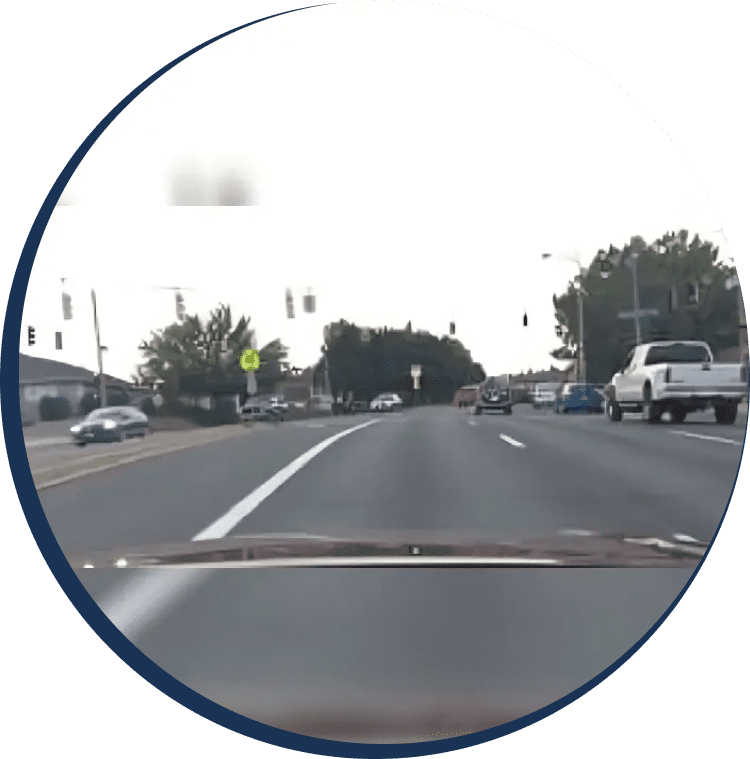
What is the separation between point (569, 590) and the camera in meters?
5.58

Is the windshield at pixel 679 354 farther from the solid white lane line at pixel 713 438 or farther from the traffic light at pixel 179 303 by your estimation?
the traffic light at pixel 179 303

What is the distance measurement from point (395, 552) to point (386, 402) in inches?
55.6

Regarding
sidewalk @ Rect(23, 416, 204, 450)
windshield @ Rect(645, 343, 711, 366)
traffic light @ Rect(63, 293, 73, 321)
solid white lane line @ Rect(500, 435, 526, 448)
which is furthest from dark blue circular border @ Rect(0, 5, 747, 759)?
solid white lane line @ Rect(500, 435, 526, 448)

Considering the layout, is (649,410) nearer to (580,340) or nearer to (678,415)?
(678,415)

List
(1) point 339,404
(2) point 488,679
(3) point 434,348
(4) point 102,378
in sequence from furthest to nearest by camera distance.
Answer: (1) point 339,404 → (3) point 434,348 → (4) point 102,378 → (2) point 488,679

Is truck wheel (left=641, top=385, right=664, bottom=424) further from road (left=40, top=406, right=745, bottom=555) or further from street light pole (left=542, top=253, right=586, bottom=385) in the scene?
street light pole (left=542, top=253, right=586, bottom=385)

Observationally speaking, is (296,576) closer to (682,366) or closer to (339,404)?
(339,404)

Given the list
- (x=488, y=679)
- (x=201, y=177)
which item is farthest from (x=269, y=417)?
(x=488, y=679)

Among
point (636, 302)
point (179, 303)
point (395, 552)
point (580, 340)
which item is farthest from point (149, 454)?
point (636, 302)

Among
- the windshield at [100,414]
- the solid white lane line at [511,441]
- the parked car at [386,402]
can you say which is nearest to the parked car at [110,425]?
the windshield at [100,414]

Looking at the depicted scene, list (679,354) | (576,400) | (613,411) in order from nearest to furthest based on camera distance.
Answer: (679,354), (576,400), (613,411)

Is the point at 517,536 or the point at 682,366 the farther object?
the point at 682,366

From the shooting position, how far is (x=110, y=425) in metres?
6.19

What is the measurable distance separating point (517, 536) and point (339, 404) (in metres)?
1.66
